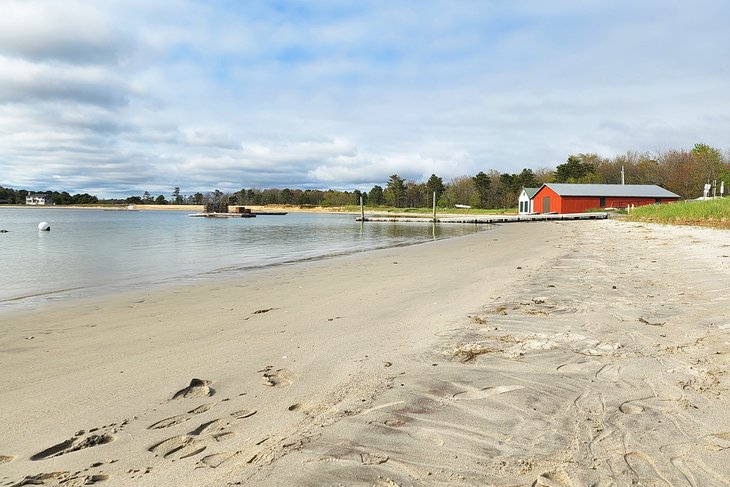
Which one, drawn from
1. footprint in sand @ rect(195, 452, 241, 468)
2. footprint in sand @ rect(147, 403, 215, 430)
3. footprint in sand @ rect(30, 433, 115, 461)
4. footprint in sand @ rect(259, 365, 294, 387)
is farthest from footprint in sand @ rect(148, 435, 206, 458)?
footprint in sand @ rect(259, 365, 294, 387)

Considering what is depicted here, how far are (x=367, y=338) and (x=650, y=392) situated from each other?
304 cm

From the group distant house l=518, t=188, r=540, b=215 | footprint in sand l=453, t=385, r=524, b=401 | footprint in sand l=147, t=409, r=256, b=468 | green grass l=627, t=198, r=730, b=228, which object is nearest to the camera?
footprint in sand l=147, t=409, r=256, b=468

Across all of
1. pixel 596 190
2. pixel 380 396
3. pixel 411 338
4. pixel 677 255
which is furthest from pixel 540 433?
pixel 596 190

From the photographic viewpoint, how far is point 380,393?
378 cm

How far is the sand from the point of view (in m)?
2.71

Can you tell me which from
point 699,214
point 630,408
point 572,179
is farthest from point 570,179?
point 630,408

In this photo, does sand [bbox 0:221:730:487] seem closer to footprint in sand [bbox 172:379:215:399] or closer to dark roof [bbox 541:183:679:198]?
footprint in sand [bbox 172:379:215:399]

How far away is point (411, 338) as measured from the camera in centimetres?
557

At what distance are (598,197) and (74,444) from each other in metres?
70.8

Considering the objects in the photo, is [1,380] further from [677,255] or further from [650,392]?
[677,255]

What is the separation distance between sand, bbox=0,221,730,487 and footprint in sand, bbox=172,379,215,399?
3cm

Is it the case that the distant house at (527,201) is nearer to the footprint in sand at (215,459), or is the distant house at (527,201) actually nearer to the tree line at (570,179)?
the tree line at (570,179)

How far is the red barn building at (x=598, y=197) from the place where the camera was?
63219 millimetres

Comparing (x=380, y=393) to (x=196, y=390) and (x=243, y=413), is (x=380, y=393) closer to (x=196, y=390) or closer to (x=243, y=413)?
(x=243, y=413)
